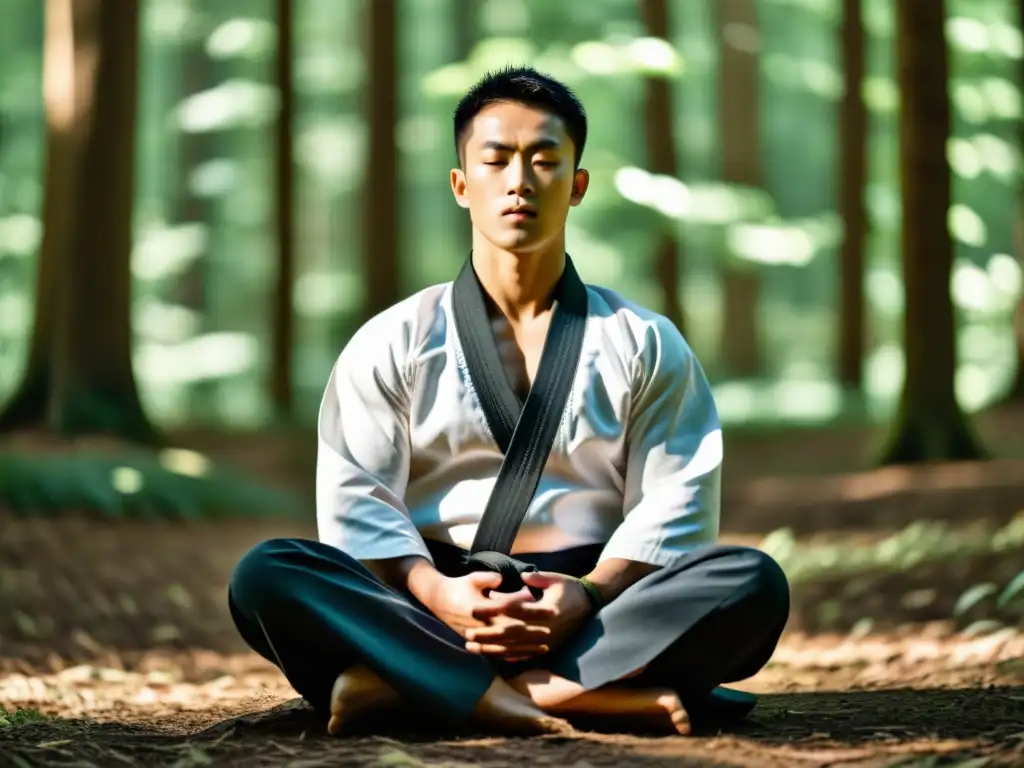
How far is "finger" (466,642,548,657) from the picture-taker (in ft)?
10.4

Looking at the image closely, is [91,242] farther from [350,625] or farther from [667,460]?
[667,460]

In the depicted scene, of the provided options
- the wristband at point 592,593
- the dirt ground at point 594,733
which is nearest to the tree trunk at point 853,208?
the dirt ground at point 594,733

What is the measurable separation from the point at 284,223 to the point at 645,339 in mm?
9808

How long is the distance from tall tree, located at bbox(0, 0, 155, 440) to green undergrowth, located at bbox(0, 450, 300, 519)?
1.85 ft

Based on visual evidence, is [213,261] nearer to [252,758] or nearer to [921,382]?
[921,382]

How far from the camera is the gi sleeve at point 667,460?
3357 millimetres

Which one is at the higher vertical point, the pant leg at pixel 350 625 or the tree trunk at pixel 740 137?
the tree trunk at pixel 740 137

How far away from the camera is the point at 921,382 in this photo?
320 inches

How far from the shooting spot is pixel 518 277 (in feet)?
11.8

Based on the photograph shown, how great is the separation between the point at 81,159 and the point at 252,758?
20.6 ft

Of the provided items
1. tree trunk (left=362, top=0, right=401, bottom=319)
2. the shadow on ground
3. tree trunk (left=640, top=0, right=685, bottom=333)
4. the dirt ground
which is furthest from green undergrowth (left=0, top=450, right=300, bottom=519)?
tree trunk (left=640, top=0, right=685, bottom=333)

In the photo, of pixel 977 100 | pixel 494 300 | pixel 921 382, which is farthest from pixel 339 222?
pixel 494 300

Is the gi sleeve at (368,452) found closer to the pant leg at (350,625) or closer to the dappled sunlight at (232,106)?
the pant leg at (350,625)

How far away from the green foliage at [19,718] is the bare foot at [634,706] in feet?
5.51
